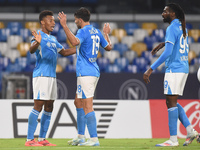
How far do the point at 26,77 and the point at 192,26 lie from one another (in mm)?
6173

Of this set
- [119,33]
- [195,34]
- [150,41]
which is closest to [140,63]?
[150,41]

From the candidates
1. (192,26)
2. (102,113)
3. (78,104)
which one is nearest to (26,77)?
(102,113)

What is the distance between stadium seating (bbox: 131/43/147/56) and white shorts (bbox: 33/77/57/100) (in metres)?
7.07

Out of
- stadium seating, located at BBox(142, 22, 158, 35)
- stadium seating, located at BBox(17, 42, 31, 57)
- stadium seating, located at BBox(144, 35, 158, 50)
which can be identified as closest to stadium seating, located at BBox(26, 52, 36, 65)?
stadium seating, located at BBox(17, 42, 31, 57)

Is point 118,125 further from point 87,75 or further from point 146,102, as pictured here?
point 87,75

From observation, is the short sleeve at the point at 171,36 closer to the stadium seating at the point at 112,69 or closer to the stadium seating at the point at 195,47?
the stadium seating at the point at 112,69

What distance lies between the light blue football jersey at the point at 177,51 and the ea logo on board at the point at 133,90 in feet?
15.7

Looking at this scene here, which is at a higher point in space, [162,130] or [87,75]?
[87,75]

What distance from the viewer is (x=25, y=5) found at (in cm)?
1366

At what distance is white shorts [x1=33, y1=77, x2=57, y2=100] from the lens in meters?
6.13

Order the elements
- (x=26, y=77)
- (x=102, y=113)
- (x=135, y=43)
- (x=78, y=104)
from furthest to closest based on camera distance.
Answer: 1. (x=135, y=43)
2. (x=26, y=77)
3. (x=102, y=113)
4. (x=78, y=104)

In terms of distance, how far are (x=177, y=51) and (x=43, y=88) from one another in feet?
6.71

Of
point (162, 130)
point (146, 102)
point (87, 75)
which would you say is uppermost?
point (87, 75)

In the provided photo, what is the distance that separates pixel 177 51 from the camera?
5883 mm
